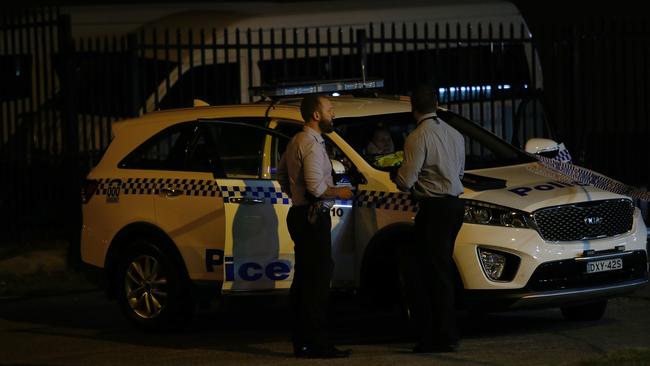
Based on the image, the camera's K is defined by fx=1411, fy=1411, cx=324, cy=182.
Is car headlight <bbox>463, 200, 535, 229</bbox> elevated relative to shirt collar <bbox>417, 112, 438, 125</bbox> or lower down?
lower down

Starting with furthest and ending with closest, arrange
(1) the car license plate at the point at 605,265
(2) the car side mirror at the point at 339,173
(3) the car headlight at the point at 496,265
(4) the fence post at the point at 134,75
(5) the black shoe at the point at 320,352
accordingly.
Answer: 1. (4) the fence post at the point at 134,75
2. (2) the car side mirror at the point at 339,173
3. (1) the car license plate at the point at 605,265
4. (3) the car headlight at the point at 496,265
5. (5) the black shoe at the point at 320,352

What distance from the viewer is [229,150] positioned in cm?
997

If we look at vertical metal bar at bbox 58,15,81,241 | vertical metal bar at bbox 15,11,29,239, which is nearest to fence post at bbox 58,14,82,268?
vertical metal bar at bbox 58,15,81,241

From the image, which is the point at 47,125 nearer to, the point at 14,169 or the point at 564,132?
the point at 14,169

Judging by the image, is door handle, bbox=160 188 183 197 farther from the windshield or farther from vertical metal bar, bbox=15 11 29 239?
vertical metal bar, bbox=15 11 29 239

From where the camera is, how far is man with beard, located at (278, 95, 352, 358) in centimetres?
850

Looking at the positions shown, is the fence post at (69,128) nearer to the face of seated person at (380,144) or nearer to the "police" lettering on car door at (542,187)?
the face of seated person at (380,144)

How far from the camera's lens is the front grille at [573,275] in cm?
876

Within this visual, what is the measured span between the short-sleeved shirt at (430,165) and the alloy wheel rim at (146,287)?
232 centimetres

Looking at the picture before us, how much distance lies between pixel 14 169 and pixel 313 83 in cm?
546

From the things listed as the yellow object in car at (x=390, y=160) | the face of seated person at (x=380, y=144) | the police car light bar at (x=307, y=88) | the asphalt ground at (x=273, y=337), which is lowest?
the asphalt ground at (x=273, y=337)

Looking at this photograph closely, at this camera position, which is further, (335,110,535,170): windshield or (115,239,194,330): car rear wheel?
(115,239,194,330): car rear wheel

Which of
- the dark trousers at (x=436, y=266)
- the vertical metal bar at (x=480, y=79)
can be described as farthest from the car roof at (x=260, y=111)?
the vertical metal bar at (x=480, y=79)

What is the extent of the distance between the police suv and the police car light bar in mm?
22
